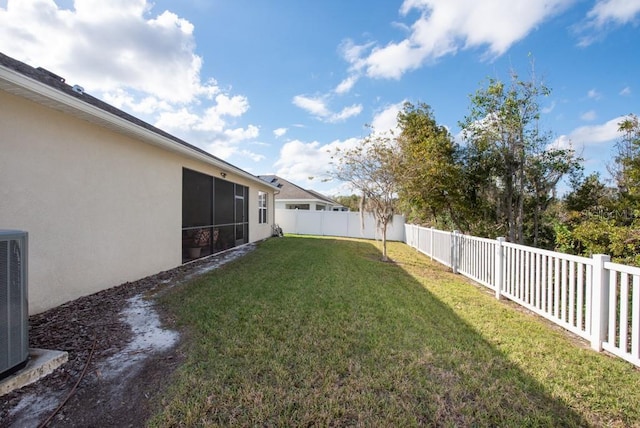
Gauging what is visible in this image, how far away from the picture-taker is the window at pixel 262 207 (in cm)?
1355

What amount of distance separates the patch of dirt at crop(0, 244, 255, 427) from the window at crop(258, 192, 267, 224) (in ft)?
29.5

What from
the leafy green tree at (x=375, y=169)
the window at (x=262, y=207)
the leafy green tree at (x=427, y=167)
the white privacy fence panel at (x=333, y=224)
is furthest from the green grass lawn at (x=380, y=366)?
the white privacy fence panel at (x=333, y=224)

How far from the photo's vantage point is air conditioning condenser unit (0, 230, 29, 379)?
2143 mm

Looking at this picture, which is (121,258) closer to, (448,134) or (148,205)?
(148,205)

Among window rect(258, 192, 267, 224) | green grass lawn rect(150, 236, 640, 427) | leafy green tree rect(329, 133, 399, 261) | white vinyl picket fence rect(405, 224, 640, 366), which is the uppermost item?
leafy green tree rect(329, 133, 399, 261)

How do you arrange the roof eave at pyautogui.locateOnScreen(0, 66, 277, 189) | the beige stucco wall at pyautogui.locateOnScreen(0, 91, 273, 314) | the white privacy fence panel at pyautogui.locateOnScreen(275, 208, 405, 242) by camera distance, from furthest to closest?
1. the white privacy fence panel at pyautogui.locateOnScreen(275, 208, 405, 242)
2. the beige stucco wall at pyautogui.locateOnScreen(0, 91, 273, 314)
3. the roof eave at pyautogui.locateOnScreen(0, 66, 277, 189)

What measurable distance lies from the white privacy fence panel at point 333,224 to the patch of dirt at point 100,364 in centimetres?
1361

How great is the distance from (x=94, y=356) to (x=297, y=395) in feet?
6.80

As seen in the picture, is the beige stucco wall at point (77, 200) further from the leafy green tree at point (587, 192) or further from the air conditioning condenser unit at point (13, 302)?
the leafy green tree at point (587, 192)

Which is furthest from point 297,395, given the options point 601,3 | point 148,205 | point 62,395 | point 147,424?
point 601,3

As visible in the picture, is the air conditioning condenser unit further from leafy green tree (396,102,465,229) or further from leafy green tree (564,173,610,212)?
leafy green tree (564,173,610,212)

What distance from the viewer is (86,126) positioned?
174 inches

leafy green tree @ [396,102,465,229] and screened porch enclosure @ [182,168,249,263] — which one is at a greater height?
leafy green tree @ [396,102,465,229]

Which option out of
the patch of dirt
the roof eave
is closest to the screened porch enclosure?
the roof eave
